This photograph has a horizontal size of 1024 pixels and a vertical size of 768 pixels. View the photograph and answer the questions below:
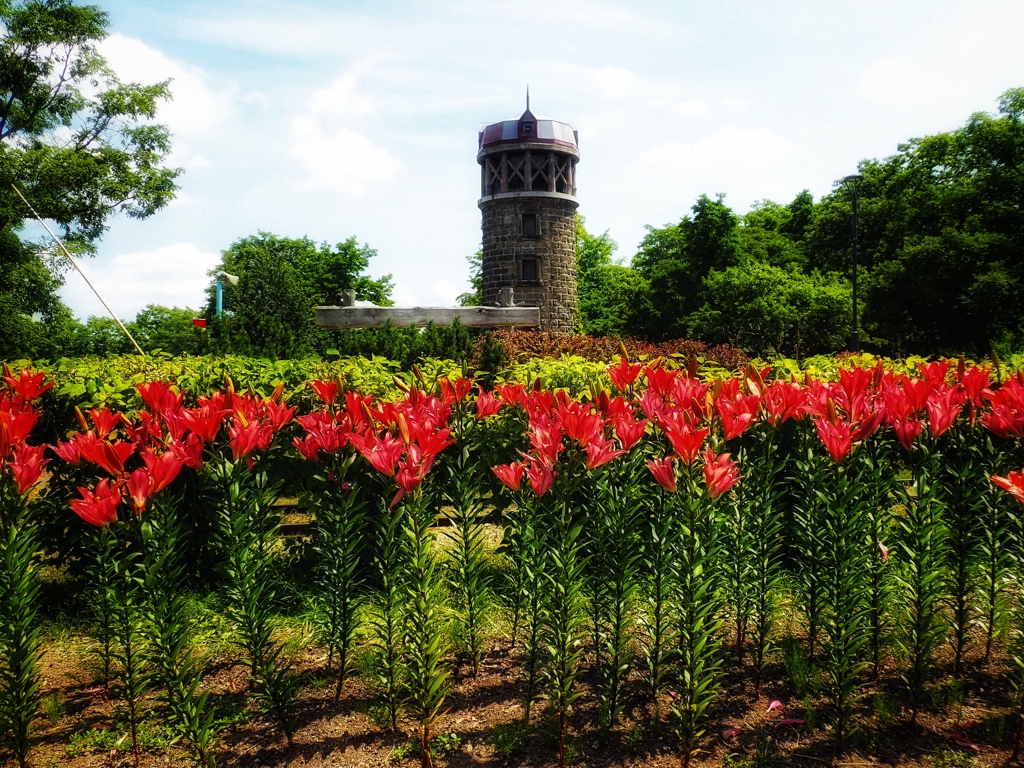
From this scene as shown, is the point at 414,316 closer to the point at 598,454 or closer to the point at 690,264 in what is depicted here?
the point at 598,454

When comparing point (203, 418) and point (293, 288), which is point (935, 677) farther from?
point (293, 288)

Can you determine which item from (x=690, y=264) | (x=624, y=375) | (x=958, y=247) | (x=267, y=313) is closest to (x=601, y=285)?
(x=690, y=264)

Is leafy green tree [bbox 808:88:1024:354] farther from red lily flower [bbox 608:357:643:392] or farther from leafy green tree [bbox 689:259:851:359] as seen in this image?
red lily flower [bbox 608:357:643:392]

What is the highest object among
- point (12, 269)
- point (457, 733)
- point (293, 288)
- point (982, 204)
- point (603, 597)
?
point (982, 204)

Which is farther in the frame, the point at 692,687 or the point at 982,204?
the point at 982,204

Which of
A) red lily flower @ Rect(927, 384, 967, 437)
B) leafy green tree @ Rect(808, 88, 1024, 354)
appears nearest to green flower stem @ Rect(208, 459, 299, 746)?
red lily flower @ Rect(927, 384, 967, 437)

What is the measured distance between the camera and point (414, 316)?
68.5ft

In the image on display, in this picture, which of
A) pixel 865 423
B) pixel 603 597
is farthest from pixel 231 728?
pixel 865 423

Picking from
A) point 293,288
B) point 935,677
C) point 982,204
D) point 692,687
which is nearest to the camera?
point 692,687

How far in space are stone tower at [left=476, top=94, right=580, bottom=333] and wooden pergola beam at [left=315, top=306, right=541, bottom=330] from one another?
9.62 m

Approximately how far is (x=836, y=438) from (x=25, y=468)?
322 centimetres

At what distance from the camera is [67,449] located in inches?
122

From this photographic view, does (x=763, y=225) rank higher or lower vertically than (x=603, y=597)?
higher

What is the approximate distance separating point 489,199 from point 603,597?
30.3 meters
